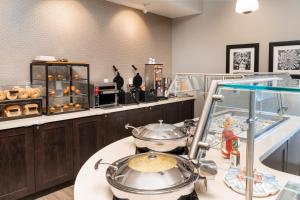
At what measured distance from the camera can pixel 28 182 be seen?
260 centimetres

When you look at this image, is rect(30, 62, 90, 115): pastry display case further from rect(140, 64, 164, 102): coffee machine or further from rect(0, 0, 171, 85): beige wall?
rect(140, 64, 164, 102): coffee machine

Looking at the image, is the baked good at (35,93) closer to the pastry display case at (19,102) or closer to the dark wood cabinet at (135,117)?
the pastry display case at (19,102)

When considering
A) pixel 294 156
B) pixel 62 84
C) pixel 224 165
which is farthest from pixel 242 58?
pixel 224 165

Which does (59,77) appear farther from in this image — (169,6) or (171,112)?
(169,6)

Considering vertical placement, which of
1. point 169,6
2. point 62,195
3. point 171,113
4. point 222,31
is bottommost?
point 62,195

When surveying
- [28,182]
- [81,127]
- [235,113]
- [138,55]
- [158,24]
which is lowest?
[28,182]

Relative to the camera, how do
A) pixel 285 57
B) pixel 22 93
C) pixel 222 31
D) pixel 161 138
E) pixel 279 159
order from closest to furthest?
pixel 161 138, pixel 279 159, pixel 22 93, pixel 285 57, pixel 222 31

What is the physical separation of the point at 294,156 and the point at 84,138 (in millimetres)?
2341

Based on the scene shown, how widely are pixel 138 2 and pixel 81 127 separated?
2.27m

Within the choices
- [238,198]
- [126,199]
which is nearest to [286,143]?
[238,198]

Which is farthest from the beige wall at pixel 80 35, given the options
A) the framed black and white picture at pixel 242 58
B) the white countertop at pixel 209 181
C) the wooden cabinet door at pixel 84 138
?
the white countertop at pixel 209 181

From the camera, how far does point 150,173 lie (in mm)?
957

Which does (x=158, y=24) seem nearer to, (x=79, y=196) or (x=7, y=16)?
(x=7, y=16)

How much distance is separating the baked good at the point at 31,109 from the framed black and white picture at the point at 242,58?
10.8 ft
